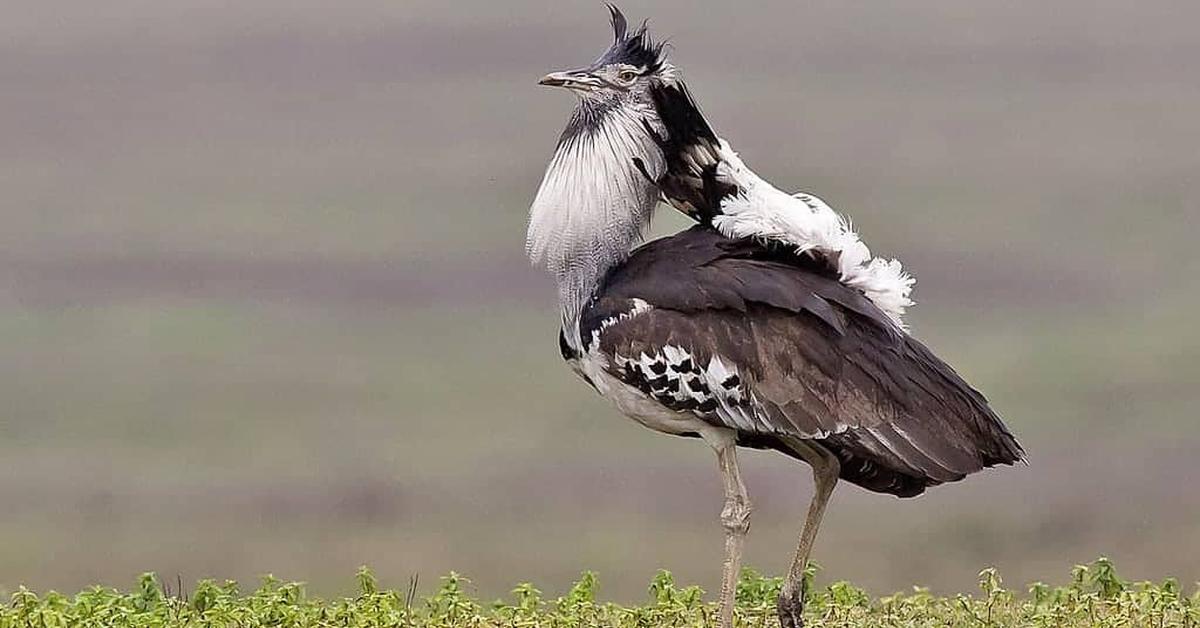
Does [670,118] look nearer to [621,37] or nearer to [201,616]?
[621,37]

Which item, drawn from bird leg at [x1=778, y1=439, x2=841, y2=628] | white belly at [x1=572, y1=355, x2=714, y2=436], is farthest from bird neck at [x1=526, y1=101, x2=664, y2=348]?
bird leg at [x1=778, y1=439, x2=841, y2=628]

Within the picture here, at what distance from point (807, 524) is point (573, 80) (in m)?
1.58

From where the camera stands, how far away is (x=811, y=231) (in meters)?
8.50

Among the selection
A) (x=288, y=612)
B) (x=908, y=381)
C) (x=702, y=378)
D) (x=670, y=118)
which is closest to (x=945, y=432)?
(x=908, y=381)

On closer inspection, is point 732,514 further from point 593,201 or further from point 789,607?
point 593,201

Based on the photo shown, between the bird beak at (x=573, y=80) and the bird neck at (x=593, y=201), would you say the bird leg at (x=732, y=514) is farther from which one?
the bird beak at (x=573, y=80)

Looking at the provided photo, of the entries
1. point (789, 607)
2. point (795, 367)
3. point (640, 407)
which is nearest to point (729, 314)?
point (795, 367)

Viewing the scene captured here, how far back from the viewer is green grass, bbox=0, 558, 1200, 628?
30.3ft

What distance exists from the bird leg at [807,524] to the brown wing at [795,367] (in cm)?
13

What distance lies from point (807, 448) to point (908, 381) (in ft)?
1.40

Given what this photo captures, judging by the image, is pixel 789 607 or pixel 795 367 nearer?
pixel 795 367

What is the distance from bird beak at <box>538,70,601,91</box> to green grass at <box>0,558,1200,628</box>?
1.84 meters

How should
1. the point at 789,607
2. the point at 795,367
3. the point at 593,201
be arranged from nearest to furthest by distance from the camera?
1. the point at 795,367
2. the point at 593,201
3. the point at 789,607

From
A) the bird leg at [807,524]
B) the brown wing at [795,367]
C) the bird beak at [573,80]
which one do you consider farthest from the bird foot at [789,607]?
the bird beak at [573,80]
